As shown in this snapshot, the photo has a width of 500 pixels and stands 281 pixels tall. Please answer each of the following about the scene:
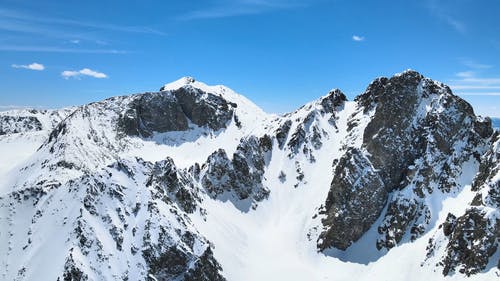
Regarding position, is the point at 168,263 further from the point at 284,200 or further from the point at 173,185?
the point at 284,200

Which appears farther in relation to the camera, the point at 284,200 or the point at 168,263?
the point at 284,200

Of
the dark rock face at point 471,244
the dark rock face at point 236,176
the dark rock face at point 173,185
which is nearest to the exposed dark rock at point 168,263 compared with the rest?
the dark rock face at point 173,185

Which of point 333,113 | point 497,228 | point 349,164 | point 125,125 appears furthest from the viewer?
point 125,125

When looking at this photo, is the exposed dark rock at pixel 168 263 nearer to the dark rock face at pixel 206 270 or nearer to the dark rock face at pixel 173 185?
the dark rock face at pixel 206 270

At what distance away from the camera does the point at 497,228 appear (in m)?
97.2

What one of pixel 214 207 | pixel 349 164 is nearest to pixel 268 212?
pixel 214 207

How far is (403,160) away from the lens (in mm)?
133750

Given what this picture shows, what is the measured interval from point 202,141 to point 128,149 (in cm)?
3272

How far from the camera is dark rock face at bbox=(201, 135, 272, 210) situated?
143000mm

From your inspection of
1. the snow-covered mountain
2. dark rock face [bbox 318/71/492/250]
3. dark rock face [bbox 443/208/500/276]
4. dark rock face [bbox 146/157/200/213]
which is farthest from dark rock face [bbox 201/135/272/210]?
dark rock face [bbox 443/208/500/276]

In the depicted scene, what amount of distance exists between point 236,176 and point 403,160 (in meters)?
54.5

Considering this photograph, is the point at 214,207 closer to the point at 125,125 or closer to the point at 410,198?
the point at 410,198

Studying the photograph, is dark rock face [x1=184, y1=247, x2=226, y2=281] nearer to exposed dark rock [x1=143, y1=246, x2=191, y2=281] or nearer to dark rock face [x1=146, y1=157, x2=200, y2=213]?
exposed dark rock [x1=143, y1=246, x2=191, y2=281]

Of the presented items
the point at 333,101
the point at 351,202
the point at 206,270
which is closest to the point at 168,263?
the point at 206,270
